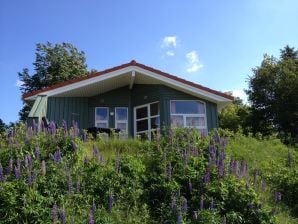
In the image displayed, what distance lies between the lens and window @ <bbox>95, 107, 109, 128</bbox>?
65.4ft

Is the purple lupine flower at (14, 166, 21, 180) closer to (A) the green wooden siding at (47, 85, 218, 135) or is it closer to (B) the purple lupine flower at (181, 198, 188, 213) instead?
(B) the purple lupine flower at (181, 198, 188, 213)

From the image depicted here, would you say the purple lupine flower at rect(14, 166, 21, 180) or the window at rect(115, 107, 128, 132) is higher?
the window at rect(115, 107, 128, 132)

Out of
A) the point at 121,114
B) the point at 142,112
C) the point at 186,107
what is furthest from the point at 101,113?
the point at 186,107

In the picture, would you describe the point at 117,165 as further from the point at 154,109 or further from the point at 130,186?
the point at 154,109

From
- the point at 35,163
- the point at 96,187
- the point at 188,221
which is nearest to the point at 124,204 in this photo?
the point at 96,187

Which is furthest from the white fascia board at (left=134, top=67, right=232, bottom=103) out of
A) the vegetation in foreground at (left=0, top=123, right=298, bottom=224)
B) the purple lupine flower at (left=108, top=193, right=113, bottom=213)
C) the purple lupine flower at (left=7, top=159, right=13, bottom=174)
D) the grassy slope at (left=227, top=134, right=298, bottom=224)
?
the purple lupine flower at (left=108, top=193, right=113, bottom=213)

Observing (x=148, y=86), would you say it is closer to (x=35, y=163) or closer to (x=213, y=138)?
(x=213, y=138)

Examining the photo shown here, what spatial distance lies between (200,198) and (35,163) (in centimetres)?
277

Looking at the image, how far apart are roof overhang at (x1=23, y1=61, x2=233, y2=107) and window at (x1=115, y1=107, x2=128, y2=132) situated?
142 centimetres

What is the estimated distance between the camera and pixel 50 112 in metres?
19.0

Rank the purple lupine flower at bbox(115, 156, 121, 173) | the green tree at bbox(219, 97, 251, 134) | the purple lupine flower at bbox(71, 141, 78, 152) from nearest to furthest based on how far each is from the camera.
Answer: the purple lupine flower at bbox(115, 156, 121, 173), the purple lupine flower at bbox(71, 141, 78, 152), the green tree at bbox(219, 97, 251, 134)

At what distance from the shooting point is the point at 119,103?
66.5 feet

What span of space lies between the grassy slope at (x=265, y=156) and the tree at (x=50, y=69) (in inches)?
1107

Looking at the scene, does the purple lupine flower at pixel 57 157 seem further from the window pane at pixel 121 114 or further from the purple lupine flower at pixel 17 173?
the window pane at pixel 121 114
